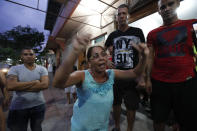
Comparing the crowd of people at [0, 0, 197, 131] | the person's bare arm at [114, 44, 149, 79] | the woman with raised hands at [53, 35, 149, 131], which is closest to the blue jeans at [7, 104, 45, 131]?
the crowd of people at [0, 0, 197, 131]

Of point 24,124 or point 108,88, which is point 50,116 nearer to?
point 24,124

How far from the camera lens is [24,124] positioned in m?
1.81

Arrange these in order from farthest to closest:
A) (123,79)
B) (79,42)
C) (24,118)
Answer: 1. (24,118)
2. (123,79)
3. (79,42)

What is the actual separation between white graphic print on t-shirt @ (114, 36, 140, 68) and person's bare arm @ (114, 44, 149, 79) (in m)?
0.40

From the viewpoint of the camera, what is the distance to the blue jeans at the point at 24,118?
1733 millimetres

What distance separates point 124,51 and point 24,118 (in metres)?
2.22

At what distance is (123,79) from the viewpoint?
1.53 meters

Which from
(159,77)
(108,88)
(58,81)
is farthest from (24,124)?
(159,77)

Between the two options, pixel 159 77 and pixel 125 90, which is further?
pixel 125 90

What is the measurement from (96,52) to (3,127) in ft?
6.07

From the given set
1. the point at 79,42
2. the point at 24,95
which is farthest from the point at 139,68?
the point at 24,95

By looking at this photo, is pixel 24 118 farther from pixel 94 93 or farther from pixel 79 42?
pixel 79 42

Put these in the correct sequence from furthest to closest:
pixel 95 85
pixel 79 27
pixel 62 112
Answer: pixel 79 27, pixel 62 112, pixel 95 85

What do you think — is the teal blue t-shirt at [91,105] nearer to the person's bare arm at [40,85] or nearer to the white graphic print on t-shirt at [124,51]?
the white graphic print on t-shirt at [124,51]
